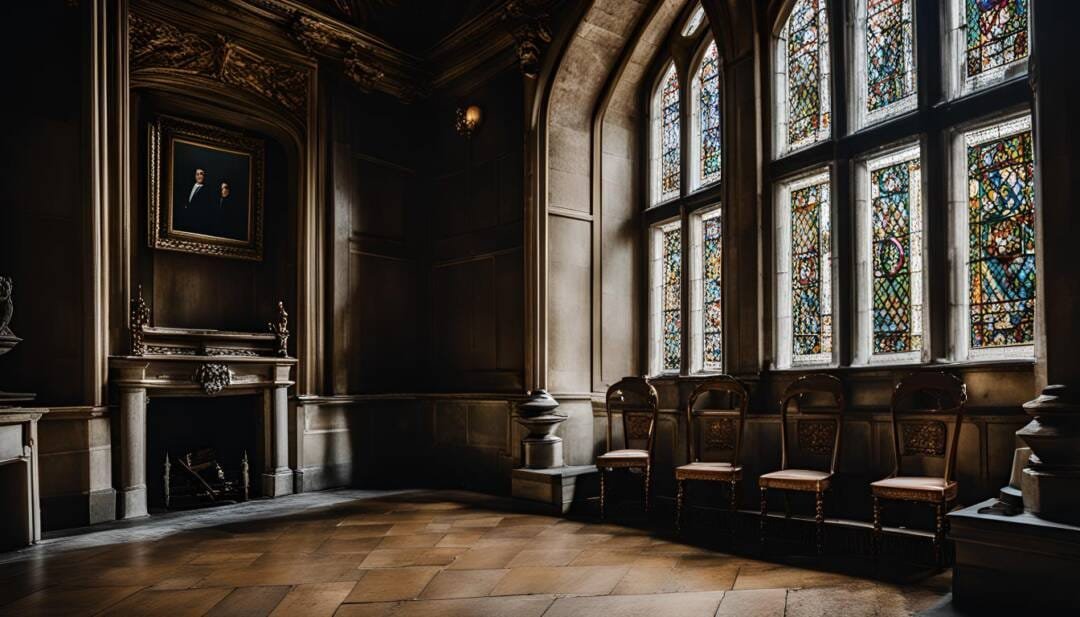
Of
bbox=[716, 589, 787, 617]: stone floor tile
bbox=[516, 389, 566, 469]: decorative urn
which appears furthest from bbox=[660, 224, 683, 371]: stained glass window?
bbox=[716, 589, 787, 617]: stone floor tile

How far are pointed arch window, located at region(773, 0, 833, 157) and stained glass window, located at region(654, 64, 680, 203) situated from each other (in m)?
1.30

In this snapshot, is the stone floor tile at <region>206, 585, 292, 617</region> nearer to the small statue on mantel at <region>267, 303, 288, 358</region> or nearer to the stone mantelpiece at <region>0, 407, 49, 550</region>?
the stone mantelpiece at <region>0, 407, 49, 550</region>

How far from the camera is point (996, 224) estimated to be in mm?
4074

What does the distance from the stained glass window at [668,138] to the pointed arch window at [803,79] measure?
1301 mm

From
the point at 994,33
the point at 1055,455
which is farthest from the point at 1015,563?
the point at 994,33

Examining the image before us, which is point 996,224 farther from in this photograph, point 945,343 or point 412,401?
point 412,401

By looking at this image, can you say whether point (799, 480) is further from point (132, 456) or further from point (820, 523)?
point (132, 456)

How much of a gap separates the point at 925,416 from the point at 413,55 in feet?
19.4

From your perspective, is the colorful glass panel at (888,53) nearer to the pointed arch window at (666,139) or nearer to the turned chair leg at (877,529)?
the pointed arch window at (666,139)

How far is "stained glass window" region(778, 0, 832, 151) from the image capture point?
507 cm

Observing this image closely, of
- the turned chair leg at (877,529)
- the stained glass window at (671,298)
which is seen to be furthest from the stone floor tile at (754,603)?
the stained glass window at (671,298)

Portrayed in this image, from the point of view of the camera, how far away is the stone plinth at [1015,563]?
267 centimetres

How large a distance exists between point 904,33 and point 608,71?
271 cm

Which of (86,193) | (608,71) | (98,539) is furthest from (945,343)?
(86,193)
